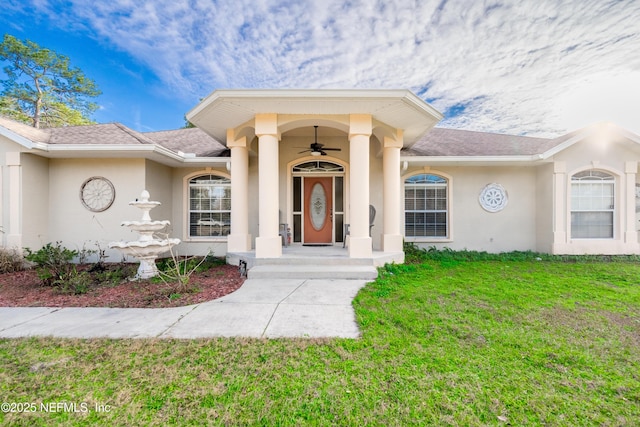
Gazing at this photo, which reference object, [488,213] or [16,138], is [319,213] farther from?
[16,138]

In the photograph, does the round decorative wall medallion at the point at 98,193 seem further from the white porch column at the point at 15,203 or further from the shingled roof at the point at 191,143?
the shingled roof at the point at 191,143

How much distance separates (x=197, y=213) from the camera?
912 centimetres

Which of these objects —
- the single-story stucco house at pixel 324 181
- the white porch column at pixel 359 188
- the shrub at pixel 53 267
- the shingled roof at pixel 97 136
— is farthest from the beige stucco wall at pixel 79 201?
the white porch column at pixel 359 188

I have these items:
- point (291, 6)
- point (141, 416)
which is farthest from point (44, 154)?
point (141, 416)

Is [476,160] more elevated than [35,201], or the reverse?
[476,160]

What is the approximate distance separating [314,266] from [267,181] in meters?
2.17

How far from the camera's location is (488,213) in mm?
8938

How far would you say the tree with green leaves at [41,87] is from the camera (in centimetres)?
1630

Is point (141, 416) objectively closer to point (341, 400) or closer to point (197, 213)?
point (341, 400)

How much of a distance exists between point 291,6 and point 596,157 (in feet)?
33.4

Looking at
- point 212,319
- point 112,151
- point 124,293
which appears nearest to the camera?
point 212,319

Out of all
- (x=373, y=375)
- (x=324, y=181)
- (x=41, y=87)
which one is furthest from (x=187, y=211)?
(x=41, y=87)

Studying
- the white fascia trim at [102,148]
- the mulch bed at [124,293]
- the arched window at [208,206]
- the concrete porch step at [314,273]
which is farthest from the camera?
the arched window at [208,206]

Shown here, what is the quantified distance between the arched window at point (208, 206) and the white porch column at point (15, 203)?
407cm
